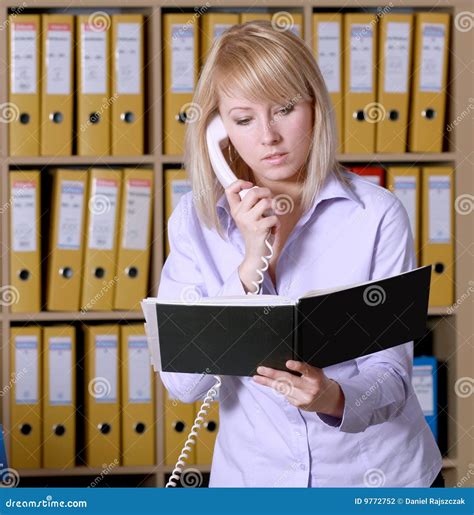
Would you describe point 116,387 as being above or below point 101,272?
below

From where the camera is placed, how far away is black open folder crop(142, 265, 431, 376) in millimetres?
1107

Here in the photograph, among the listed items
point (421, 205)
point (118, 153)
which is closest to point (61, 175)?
point (118, 153)

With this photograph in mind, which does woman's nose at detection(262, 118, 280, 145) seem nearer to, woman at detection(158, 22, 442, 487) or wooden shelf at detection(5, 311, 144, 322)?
woman at detection(158, 22, 442, 487)

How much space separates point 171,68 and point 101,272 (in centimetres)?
61

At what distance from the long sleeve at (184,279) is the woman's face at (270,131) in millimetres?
139

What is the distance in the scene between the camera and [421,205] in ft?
8.39

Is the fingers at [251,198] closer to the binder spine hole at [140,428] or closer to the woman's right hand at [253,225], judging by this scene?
the woman's right hand at [253,225]

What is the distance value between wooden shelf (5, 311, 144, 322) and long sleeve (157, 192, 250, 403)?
115 centimetres

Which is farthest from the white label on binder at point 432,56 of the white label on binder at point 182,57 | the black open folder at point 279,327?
the black open folder at point 279,327

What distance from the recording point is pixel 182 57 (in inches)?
98.3

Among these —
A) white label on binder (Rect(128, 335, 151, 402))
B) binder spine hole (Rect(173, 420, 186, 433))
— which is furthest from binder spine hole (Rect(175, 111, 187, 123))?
binder spine hole (Rect(173, 420, 186, 433))

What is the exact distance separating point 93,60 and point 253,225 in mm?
1326
